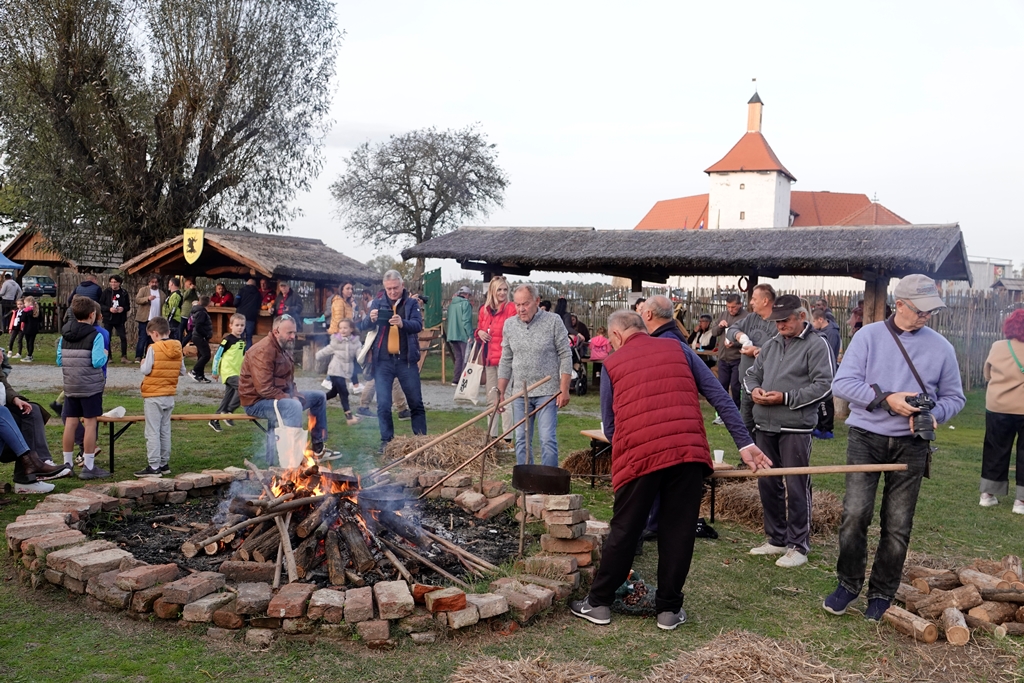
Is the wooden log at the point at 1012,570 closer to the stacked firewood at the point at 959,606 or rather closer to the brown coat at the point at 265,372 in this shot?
the stacked firewood at the point at 959,606

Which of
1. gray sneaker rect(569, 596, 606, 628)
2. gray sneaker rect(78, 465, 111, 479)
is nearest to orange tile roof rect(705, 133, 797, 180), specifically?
gray sneaker rect(78, 465, 111, 479)

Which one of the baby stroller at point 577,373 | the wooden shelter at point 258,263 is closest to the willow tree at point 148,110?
the wooden shelter at point 258,263

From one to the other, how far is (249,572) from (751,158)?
193 feet

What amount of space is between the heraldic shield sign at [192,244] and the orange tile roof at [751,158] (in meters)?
47.9

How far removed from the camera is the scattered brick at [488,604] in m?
4.25

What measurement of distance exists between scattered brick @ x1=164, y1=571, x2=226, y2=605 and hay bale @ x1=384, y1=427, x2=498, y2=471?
3.55m

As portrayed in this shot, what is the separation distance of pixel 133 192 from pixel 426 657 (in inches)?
828

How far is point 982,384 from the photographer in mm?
17312

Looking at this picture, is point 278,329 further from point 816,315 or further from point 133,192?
point 133,192

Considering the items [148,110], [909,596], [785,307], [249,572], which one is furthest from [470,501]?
[148,110]

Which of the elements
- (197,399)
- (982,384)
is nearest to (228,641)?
(197,399)

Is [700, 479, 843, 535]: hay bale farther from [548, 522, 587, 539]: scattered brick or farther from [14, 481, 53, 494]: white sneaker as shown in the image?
[14, 481, 53, 494]: white sneaker

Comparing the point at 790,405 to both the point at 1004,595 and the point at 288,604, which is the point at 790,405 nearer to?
the point at 1004,595

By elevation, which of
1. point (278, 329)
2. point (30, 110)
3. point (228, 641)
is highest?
point (30, 110)
